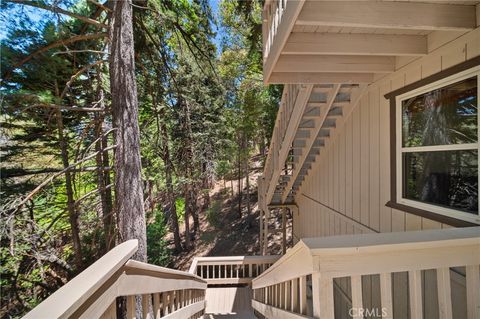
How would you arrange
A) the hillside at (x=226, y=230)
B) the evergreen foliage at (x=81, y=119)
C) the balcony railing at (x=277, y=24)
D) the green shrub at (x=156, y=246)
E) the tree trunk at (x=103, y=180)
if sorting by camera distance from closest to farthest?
the balcony railing at (x=277, y=24) → the evergreen foliage at (x=81, y=119) → the tree trunk at (x=103, y=180) → the green shrub at (x=156, y=246) → the hillside at (x=226, y=230)

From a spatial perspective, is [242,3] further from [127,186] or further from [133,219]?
[133,219]

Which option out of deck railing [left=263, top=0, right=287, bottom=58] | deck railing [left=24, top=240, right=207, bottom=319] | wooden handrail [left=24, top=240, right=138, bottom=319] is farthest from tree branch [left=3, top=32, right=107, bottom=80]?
wooden handrail [left=24, top=240, right=138, bottom=319]

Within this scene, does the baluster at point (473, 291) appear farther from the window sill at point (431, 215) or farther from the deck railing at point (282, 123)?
the deck railing at point (282, 123)

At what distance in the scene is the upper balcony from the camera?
5.31 feet

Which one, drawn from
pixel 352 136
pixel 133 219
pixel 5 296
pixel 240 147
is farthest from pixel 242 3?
pixel 240 147

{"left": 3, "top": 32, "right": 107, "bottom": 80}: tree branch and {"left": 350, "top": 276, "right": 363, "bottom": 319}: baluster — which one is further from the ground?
{"left": 3, "top": 32, "right": 107, "bottom": 80}: tree branch

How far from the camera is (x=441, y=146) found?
2209mm

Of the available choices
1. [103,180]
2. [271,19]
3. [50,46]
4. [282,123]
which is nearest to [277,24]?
[271,19]

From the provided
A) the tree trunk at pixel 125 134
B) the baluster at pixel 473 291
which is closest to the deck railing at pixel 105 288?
the baluster at pixel 473 291

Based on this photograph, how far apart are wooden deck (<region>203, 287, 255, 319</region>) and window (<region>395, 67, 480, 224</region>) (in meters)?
4.38

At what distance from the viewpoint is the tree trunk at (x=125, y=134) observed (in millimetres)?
3781

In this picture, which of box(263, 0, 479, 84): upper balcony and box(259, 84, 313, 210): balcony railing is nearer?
box(263, 0, 479, 84): upper balcony

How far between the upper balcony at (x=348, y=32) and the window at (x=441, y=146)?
44 centimetres

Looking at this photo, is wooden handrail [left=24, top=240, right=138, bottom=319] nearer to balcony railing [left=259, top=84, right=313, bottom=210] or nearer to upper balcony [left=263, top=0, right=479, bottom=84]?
upper balcony [left=263, top=0, right=479, bottom=84]
